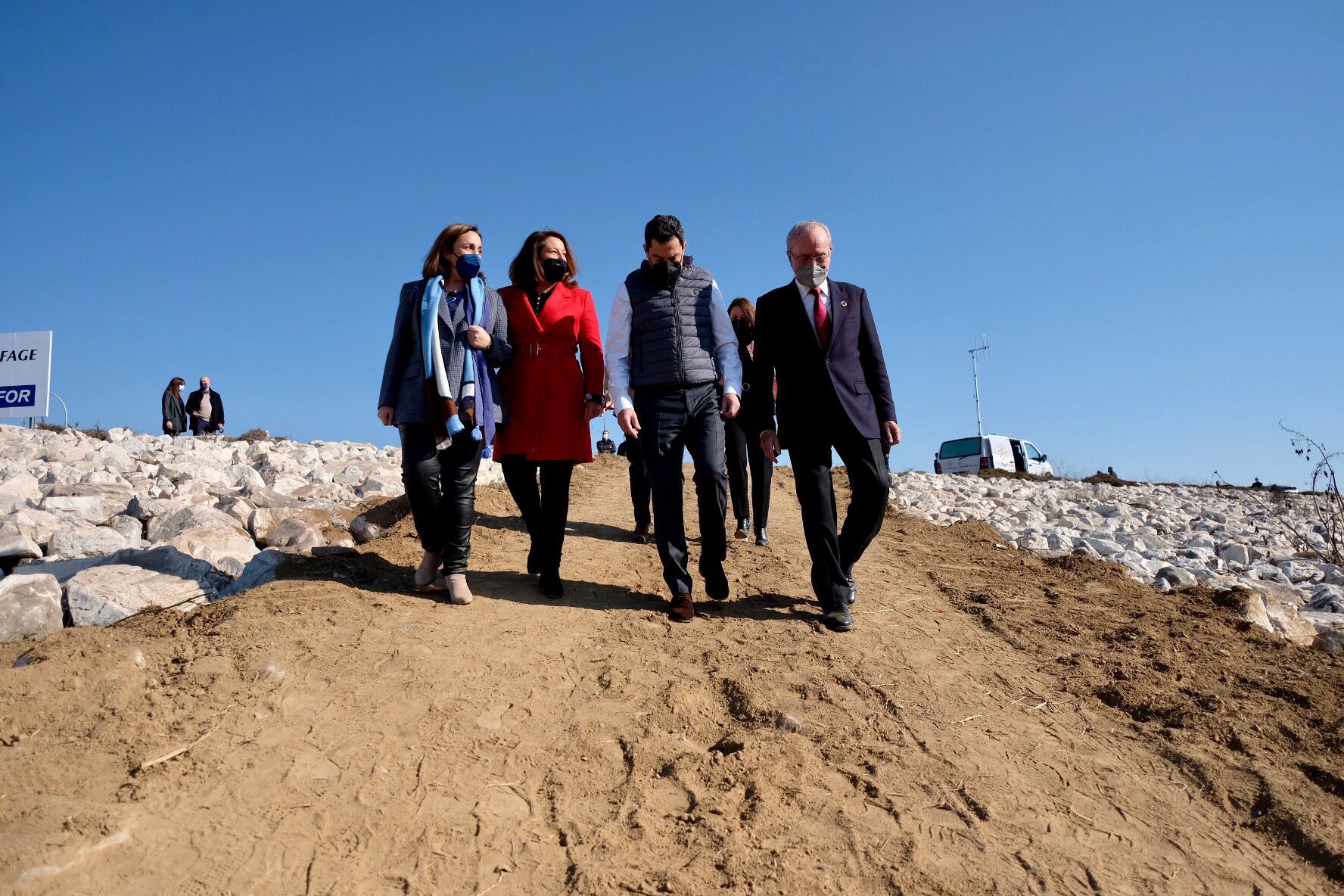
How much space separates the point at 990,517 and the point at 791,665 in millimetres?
6807

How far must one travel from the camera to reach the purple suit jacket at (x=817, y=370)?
4312mm

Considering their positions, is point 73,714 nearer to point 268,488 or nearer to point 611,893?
point 611,893

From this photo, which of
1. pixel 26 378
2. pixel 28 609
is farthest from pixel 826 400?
pixel 26 378

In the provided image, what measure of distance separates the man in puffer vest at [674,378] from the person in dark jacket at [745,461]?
90.3 inches

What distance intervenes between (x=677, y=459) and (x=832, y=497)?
89cm

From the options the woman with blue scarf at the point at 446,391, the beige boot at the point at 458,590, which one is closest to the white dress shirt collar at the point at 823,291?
the woman with blue scarf at the point at 446,391

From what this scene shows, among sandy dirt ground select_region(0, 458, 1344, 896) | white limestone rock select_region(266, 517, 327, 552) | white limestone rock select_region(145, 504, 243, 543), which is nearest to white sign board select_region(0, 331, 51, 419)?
white limestone rock select_region(145, 504, 243, 543)

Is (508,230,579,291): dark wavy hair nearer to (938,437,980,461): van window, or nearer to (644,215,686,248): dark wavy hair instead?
(644,215,686,248): dark wavy hair

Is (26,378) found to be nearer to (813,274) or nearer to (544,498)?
(544,498)

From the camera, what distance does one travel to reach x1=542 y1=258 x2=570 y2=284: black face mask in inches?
176

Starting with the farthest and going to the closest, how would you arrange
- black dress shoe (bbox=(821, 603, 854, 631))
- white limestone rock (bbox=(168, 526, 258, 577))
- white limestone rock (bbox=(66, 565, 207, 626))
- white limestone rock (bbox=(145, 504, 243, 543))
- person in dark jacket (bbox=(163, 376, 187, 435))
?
person in dark jacket (bbox=(163, 376, 187, 435)) → white limestone rock (bbox=(145, 504, 243, 543)) → white limestone rock (bbox=(168, 526, 258, 577)) → black dress shoe (bbox=(821, 603, 854, 631)) → white limestone rock (bbox=(66, 565, 207, 626))

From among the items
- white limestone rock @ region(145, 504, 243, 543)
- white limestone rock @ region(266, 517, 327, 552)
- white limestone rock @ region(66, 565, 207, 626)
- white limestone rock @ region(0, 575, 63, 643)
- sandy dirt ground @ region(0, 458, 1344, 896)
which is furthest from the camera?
white limestone rock @ region(266, 517, 327, 552)

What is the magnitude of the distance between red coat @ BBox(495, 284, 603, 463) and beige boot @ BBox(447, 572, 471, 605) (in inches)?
28.9

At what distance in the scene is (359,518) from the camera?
267 inches
